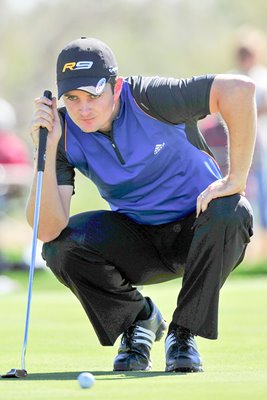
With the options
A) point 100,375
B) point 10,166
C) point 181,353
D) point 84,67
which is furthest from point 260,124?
point 100,375

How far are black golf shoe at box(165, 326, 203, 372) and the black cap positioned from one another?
1.28m

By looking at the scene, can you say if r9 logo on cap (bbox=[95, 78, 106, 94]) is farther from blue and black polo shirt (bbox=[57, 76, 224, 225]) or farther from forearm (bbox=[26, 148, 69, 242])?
forearm (bbox=[26, 148, 69, 242])

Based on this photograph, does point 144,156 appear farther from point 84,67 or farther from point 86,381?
point 86,381

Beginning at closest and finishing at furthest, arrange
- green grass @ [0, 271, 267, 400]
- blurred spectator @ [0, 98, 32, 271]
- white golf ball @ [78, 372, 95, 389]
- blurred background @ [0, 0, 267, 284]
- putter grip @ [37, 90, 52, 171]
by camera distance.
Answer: green grass @ [0, 271, 267, 400], white golf ball @ [78, 372, 95, 389], putter grip @ [37, 90, 52, 171], blurred spectator @ [0, 98, 32, 271], blurred background @ [0, 0, 267, 284]

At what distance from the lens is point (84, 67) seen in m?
6.59

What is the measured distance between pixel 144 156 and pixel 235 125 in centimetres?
52

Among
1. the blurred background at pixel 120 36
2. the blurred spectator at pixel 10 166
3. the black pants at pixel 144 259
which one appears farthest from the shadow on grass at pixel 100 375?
the blurred background at pixel 120 36

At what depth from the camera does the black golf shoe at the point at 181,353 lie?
6.48 meters

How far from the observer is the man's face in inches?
262

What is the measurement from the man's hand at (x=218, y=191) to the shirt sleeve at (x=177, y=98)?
14.9 inches

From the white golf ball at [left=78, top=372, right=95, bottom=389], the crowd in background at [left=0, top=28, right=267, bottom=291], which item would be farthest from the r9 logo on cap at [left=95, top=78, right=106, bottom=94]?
the crowd in background at [left=0, top=28, right=267, bottom=291]

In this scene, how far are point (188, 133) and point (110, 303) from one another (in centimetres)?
98

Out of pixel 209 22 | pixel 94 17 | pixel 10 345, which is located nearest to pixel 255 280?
pixel 10 345

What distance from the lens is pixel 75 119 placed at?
6727 mm
